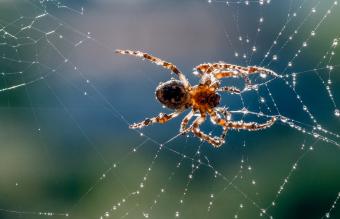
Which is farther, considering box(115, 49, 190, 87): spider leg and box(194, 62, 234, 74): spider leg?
box(194, 62, 234, 74): spider leg

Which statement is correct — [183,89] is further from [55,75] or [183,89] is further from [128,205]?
[55,75]

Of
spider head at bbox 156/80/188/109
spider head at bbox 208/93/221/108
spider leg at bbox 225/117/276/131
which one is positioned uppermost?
spider head at bbox 156/80/188/109

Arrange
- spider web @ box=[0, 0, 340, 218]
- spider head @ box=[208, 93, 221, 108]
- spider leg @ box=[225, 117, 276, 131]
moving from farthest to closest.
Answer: spider web @ box=[0, 0, 340, 218]
spider head @ box=[208, 93, 221, 108]
spider leg @ box=[225, 117, 276, 131]

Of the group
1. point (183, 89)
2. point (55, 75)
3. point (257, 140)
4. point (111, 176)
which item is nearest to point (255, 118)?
point (257, 140)

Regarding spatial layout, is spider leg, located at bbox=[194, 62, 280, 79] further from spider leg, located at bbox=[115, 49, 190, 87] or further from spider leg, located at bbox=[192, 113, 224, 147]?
spider leg, located at bbox=[192, 113, 224, 147]

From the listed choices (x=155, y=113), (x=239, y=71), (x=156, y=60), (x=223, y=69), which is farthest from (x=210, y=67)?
(x=155, y=113)

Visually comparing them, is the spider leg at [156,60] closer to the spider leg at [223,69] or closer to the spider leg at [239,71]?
the spider leg at [223,69]

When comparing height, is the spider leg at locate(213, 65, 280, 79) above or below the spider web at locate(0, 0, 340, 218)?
below

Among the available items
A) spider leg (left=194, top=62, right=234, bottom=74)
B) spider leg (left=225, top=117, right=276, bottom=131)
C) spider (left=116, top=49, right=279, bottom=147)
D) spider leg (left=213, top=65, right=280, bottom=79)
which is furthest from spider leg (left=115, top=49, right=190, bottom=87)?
spider leg (left=225, top=117, right=276, bottom=131)
